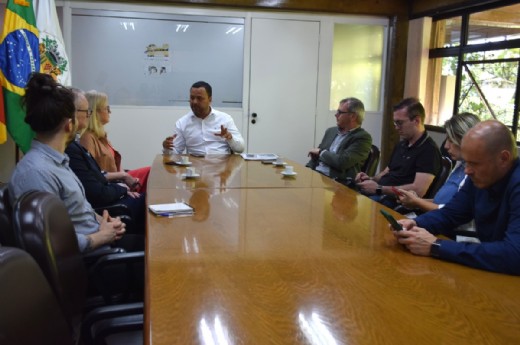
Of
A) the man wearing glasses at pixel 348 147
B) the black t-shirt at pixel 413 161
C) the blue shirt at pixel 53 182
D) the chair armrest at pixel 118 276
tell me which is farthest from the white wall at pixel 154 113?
the chair armrest at pixel 118 276

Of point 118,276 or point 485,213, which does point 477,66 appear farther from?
point 118,276

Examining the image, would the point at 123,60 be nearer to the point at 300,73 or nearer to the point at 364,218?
the point at 300,73

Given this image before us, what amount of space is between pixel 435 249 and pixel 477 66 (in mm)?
4383

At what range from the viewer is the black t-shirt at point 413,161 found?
318 centimetres

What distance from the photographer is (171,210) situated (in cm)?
209

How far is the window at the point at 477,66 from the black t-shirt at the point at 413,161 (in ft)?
6.55

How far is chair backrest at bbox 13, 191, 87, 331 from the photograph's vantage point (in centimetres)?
135

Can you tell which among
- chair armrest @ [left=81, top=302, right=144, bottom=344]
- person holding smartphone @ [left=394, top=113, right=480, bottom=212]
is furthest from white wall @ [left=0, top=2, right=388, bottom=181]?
chair armrest @ [left=81, top=302, right=144, bottom=344]

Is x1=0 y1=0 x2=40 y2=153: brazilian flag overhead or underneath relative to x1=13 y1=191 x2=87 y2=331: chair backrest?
overhead

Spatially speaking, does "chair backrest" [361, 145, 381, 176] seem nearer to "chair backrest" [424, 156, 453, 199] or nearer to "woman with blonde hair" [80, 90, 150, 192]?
"chair backrest" [424, 156, 453, 199]

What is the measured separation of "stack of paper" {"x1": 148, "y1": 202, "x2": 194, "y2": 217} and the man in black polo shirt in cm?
162

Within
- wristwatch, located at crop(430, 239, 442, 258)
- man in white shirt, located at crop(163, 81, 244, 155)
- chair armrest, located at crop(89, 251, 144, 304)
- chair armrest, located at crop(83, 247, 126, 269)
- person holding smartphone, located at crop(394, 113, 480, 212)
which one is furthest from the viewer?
man in white shirt, located at crop(163, 81, 244, 155)

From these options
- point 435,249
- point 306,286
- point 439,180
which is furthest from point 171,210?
point 439,180

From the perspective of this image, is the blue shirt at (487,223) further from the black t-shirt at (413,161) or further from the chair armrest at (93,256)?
the chair armrest at (93,256)
